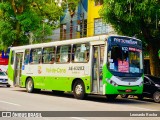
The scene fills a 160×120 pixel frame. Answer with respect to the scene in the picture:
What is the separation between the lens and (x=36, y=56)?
2388cm

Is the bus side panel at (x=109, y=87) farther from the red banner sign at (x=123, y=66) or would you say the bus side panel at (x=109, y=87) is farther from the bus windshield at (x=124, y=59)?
the red banner sign at (x=123, y=66)

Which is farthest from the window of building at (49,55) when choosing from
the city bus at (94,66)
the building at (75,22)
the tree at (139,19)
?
the building at (75,22)

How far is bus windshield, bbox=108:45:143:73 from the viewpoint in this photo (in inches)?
715

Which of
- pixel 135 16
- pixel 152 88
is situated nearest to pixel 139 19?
pixel 135 16

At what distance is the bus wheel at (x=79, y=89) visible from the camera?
63.6 ft

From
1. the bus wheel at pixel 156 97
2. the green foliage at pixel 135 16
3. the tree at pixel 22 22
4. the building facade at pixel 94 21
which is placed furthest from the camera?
the building facade at pixel 94 21

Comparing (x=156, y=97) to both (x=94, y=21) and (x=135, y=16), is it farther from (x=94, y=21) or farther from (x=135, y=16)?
(x=94, y=21)

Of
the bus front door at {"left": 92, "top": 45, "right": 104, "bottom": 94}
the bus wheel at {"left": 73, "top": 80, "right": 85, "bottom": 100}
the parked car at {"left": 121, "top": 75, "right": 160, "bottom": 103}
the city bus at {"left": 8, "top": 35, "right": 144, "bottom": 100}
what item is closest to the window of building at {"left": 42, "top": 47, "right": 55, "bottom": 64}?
the city bus at {"left": 8, "top": 35, "right": 144, "bottom": 100}

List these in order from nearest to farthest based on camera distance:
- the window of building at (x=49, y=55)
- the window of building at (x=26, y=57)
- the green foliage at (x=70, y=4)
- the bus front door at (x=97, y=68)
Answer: the bus front door at (x=97, y=68) < the window of building at (x=49, y=55) < the window of building at (x=26, y=57) < the green foliage at (x=70, y=4)

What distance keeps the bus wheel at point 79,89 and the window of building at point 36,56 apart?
4.06 meters

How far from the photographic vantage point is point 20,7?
125 feet

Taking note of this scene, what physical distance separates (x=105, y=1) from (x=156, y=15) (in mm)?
2986

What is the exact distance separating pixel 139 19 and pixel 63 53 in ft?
15.3

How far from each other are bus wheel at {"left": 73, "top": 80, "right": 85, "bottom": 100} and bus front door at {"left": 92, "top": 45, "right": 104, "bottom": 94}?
0.84 meters
